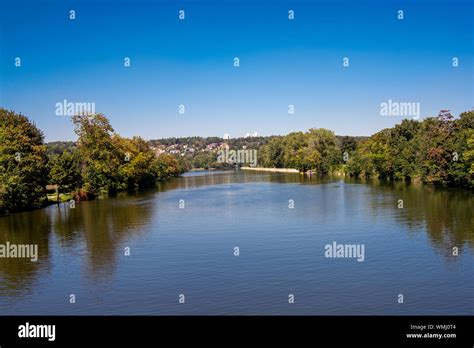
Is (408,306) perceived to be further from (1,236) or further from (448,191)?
(448,191)

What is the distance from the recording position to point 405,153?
79.6m

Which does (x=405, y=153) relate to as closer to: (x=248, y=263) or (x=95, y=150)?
(x=95, y=150)

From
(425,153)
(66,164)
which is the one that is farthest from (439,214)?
(66,164)

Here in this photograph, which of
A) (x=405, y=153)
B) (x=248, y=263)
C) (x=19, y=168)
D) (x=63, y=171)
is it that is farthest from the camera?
(x=405, y=153)

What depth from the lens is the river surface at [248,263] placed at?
20.0m

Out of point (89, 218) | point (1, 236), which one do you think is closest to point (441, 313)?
point (1, 236)

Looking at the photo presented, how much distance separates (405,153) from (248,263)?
5969 centimetres

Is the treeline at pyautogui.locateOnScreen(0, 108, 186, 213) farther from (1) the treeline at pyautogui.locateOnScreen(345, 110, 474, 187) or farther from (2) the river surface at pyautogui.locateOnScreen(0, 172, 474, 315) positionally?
(1) the treeline at pyautogui.locateOnScreen(345, 110, 474, 187)

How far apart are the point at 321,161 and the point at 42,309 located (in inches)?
4068

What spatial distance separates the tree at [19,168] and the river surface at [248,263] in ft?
17.7

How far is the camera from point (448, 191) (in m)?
57.7

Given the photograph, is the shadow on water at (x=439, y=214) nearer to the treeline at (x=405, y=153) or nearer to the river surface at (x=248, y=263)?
the river surface at (x=248, y=263)

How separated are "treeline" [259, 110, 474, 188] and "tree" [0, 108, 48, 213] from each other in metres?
45.9

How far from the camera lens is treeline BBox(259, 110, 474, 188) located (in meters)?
61.1
